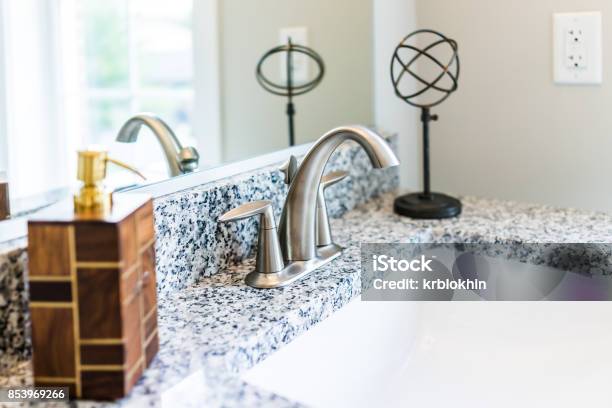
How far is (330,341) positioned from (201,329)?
0.21 m

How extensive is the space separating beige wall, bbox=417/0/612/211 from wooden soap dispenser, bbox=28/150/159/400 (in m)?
0.95

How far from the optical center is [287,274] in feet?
3.11

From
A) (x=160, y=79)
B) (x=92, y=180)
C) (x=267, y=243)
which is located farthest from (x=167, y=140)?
(x=92, y=180)

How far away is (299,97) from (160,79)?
0.39m

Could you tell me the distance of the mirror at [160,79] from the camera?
0.78 metres

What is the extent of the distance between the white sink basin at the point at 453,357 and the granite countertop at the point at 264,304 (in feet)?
0.14

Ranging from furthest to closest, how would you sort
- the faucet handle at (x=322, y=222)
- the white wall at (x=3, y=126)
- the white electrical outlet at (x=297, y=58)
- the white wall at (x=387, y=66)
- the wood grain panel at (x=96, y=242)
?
the white wall at (x=387, y=66), the white electrical outlet at (x=297, y=58), the faucet handle at (x=322, y=222), the white wall at (x=3, y=126), the wood grain panel at (x=96, y=242)

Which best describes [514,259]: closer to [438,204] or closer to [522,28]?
[438,204]

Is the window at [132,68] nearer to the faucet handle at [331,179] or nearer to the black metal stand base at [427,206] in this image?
the faucet handle at [331,179]

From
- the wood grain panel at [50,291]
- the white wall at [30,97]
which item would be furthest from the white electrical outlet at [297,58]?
the wood grain panel at [50,291]

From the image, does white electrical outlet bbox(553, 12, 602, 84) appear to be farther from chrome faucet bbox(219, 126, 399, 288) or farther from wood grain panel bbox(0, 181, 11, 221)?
wood grain panel bbox(0, 181, 11, 221)

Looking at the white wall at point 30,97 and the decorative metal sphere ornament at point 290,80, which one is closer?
the white wall at point 30,97

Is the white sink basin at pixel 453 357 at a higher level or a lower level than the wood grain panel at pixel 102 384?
lower

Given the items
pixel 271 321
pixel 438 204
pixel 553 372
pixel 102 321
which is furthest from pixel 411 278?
pixel 102 321
